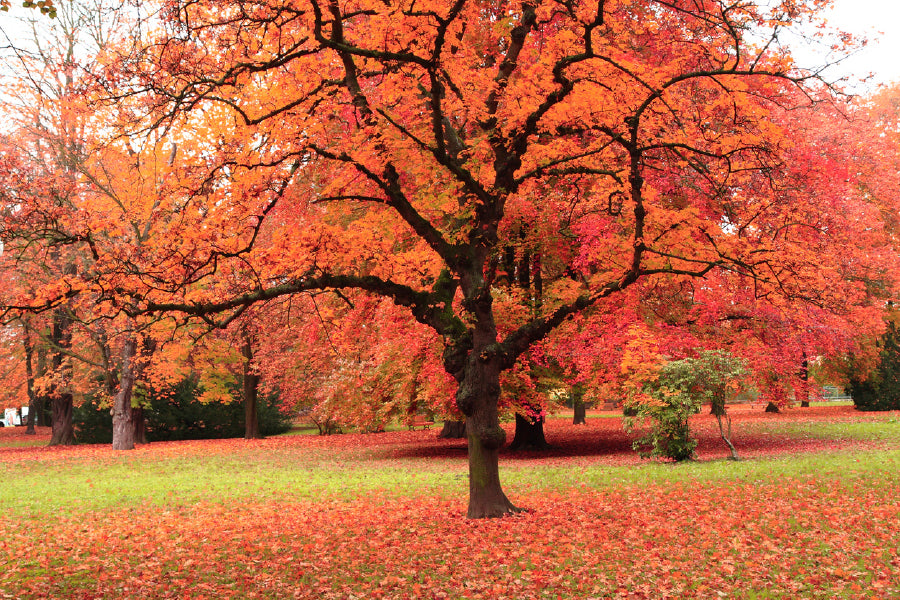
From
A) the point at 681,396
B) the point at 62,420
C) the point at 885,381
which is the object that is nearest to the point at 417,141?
the point at 681,396

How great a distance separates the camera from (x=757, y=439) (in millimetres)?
19047

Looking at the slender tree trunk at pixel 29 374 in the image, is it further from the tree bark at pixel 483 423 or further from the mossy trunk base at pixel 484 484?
the mossy trunk base at pixel 484 484

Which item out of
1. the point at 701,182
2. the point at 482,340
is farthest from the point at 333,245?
the point at 701,182

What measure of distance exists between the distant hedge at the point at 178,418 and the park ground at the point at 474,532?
1609 cm

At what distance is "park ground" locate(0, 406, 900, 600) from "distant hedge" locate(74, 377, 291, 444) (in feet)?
52.8

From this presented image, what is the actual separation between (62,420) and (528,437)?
2051 centimetres

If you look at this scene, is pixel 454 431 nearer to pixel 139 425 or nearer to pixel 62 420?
pixel 139 425

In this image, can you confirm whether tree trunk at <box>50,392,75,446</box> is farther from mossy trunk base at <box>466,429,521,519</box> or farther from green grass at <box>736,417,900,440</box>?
green grass at <box>736,417,900,440</box>

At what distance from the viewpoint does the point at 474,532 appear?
8234 millimetres

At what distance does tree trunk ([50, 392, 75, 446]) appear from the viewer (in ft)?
90.4

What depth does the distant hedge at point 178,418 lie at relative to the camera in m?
31.6

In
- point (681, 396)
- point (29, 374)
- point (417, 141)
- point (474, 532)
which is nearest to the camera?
point (474, 532)

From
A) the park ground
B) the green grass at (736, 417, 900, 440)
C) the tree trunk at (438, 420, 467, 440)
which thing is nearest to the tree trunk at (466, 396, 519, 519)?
the park ground

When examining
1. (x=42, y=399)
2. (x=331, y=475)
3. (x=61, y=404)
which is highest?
(x=61, y=404)
